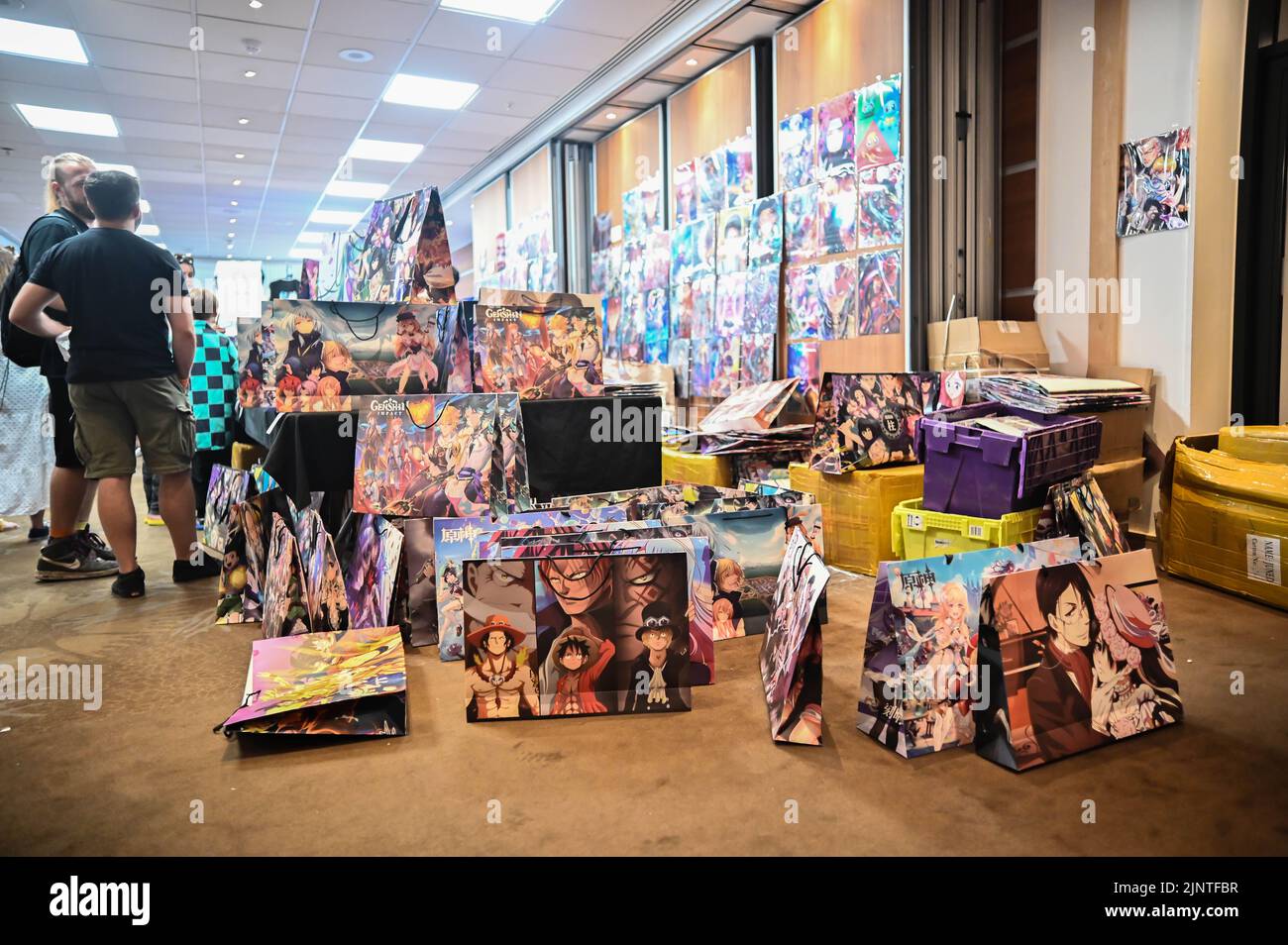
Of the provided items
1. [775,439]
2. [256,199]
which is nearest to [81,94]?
[256,199]

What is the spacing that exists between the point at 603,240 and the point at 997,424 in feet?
16.7

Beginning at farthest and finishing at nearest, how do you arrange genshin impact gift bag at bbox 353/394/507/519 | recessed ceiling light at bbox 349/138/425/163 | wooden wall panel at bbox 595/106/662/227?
recessed ceiling light at bbox 349/138/425/163 → wooden wall panel at bbox 595/106/662/227 → genshin impact gift bag at bbox 353/394/507/519

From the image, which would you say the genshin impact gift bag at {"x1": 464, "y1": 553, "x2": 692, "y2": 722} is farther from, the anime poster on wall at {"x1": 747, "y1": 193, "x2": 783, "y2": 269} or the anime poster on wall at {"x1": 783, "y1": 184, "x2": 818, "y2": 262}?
the anime poster on wall at {"x1": 747, "y1": 193, "x2": 783, "y2": 269}

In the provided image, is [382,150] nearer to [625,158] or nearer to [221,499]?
[625,158]

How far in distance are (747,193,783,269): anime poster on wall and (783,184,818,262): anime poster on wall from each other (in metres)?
0.04

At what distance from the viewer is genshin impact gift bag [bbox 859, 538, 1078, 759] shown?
1.82 m

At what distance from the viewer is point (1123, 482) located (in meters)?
3.63

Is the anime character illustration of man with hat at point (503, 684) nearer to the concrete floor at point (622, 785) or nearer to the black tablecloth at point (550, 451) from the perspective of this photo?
the concrete floor at point (622, 785)

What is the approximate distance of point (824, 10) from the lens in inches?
186

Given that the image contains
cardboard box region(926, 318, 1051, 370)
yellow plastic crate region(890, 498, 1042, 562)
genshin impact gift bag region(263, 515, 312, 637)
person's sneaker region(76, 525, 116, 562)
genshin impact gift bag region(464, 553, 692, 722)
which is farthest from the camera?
cardboard box region(926, 318, 1051, 370)

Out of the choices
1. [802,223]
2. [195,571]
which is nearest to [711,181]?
[802,223]

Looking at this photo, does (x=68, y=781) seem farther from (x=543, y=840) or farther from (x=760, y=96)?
(x=760, y=96)

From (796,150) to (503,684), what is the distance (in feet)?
13.1

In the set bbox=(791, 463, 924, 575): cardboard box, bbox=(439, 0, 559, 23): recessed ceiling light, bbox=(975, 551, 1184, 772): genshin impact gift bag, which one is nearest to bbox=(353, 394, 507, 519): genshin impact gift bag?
bbox=(791, 463, 924, 575): cardboard box
